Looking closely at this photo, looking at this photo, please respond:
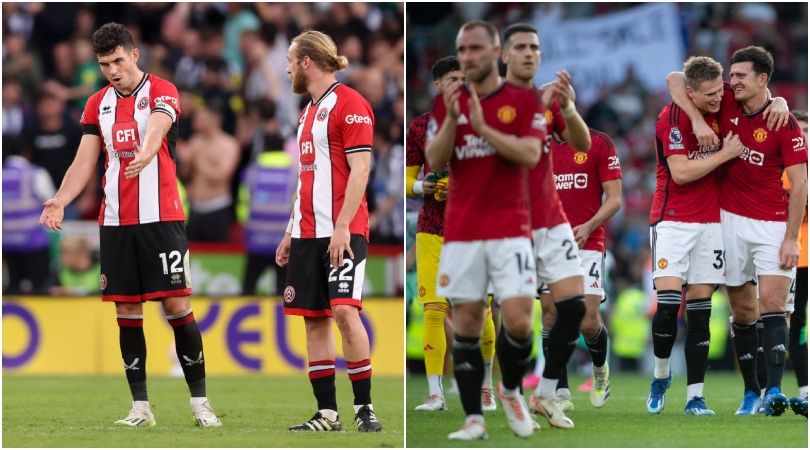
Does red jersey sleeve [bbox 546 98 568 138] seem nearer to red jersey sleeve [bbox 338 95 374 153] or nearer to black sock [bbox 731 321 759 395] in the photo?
red jersey sleeve [bbox 338 95 374 153]

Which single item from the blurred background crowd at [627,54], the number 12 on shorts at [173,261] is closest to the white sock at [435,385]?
the number 12 on shorts at [173,261]

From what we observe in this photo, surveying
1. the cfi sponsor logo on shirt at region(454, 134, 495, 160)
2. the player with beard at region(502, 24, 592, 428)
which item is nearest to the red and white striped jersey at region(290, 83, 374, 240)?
the player with beard at region(502, 24, 592, 428)

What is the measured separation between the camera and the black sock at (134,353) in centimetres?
852

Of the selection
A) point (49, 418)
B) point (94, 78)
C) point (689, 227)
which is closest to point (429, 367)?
point (689, 227)

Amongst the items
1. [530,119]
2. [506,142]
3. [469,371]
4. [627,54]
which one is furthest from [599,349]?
[627,54]

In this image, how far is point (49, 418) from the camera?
30.3 feet

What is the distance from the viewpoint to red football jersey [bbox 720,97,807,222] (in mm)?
9258

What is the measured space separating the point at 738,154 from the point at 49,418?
511 cm

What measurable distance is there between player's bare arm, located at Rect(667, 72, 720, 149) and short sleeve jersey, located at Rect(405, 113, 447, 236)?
1754 mm

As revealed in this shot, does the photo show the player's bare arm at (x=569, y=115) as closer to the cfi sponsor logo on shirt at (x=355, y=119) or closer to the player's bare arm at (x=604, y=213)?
the cfi sponsor logo on shirt at (x=355, y=119)

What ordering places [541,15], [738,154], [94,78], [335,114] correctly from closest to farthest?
[335,114] < [738,154] < [94,78] < [541,15]

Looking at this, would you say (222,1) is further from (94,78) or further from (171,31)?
(94,78)

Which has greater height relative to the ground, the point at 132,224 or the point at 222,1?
the point at 222,1

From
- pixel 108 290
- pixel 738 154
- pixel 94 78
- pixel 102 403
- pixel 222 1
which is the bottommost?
pixel 102 403
